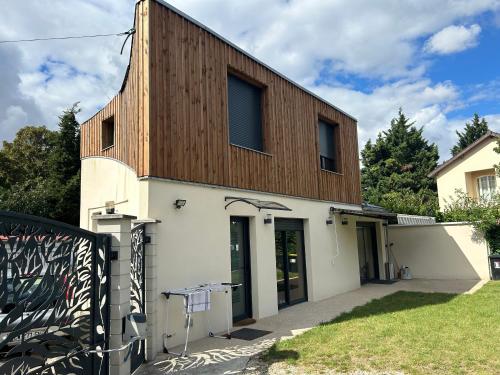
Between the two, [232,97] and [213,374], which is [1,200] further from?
[213,374]

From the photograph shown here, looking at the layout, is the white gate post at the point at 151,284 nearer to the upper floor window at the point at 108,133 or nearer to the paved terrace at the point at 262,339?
the paved terrace at the point at 262,339

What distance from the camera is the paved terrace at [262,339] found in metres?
5.33

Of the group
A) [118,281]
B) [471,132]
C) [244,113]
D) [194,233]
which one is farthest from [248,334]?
[471,132]

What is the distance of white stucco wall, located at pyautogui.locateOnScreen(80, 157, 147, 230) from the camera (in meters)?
6.72

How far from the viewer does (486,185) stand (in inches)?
883

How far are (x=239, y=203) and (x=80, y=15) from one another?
17.7 feet

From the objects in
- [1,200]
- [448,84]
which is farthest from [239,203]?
[1,200]

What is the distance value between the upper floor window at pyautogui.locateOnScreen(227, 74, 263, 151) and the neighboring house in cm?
1643

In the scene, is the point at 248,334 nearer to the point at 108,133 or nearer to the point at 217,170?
the point at 217,170

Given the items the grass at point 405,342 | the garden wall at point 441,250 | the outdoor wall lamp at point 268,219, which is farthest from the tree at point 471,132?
the outdoor wall lamp at point 268,219

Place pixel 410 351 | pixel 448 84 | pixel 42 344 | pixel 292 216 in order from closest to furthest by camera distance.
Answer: pixel 42 344 < pixel 410 351 < pixel 292 216 < pixel 448 84

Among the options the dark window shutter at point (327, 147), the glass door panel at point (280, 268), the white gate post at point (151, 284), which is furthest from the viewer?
the dark window shutter at point (327, 147)

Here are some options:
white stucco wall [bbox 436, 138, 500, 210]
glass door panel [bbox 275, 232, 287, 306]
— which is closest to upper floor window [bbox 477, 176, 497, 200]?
white stucco wall [bbox 436, 138, 500, 210]

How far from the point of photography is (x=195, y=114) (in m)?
7.59
